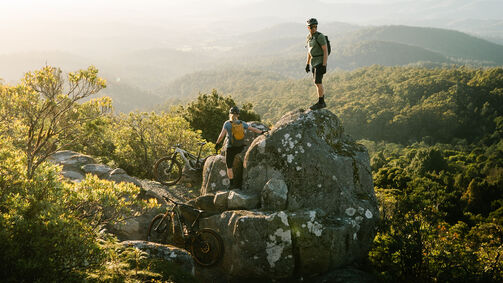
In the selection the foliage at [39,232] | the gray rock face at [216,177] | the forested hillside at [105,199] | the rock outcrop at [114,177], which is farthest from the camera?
the gray rock face at [216,177]

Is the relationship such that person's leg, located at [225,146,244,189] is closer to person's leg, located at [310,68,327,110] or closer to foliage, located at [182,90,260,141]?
person's leg, located at [310,68,327,110]

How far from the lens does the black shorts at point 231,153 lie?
35.6 ft

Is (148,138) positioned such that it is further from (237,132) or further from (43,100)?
(237,132)

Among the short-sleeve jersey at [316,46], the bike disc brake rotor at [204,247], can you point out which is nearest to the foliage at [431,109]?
the short-sleeve jersey at [316,46]

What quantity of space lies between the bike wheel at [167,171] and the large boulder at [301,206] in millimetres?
5240

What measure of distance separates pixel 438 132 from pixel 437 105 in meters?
13.1

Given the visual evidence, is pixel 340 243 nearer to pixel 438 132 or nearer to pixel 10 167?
pixel 10 167

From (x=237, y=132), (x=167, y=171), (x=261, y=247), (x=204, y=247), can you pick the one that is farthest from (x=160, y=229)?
(x=167, y=171)

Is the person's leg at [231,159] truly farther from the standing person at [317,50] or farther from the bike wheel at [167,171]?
the bike wheel at [167,171]

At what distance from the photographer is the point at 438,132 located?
11925 centimetres

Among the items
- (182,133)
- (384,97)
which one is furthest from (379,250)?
(384,97)

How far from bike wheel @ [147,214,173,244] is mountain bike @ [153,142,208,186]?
3.98 m

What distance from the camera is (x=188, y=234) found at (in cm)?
968

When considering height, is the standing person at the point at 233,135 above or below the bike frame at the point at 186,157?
above
